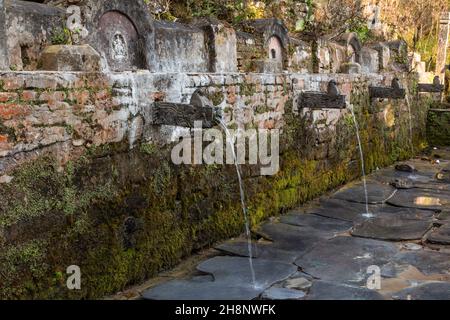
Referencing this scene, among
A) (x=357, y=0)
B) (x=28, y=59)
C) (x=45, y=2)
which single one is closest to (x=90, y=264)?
(x=28, y=59)

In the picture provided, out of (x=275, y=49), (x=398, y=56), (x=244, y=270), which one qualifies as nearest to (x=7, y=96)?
(x=244, y=270)

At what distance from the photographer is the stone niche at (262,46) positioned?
5.64 m

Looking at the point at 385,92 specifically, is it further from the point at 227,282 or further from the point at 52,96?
the point at 52,96

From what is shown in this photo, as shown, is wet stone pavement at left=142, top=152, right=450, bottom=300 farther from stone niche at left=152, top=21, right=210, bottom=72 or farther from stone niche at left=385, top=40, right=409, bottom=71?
stone niche at left=385, top=40, right=409, bottom=71

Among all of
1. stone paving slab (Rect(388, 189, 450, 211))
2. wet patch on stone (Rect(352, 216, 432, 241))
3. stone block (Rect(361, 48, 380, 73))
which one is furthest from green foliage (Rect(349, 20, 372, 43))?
wet patch on stone (Rect(352, 216, 432, 241))

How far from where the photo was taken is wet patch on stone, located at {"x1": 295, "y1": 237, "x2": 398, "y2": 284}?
12.3 feet

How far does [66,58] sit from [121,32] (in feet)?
2.93

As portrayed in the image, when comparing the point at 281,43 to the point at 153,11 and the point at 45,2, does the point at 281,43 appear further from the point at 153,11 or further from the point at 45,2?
the point at 45,2

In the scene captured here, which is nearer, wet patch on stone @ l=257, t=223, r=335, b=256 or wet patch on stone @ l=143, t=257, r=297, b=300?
wet patch on stone @ l=143, t=257, r=297, b=300

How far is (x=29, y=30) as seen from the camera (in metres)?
3.35

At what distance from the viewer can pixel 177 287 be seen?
346 centimetres

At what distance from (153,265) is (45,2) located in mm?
2058

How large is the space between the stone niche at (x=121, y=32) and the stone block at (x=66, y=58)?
0.35 m

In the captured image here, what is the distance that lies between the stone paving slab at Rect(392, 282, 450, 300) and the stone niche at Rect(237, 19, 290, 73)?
2.93m
